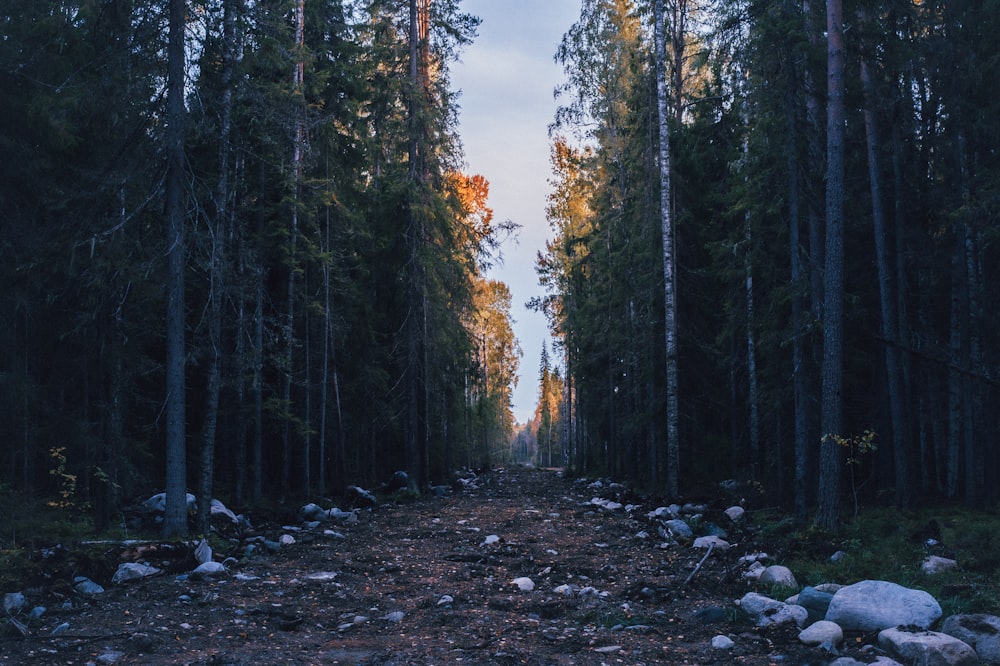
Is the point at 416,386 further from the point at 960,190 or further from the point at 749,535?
the point at 960,190

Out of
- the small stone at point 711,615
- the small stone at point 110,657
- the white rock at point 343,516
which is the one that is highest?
the small stone at point 110,657

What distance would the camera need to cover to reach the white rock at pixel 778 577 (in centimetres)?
862

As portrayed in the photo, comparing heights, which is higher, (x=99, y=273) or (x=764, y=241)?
(x=764, y=241)

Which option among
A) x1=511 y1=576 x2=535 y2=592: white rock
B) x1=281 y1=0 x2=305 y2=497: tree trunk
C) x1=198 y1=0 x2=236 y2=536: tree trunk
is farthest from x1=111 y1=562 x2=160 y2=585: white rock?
x1=281 y1=0 x2=305 y2=497: tree trunk

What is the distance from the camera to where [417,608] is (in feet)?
27.4

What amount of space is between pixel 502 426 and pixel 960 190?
6458cm

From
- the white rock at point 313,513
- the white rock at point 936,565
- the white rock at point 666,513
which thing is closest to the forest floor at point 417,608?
the white rock at point 666,513

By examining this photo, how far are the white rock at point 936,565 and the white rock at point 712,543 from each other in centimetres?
289

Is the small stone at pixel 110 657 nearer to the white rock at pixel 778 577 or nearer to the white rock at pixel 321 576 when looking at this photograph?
the white rock at pixel 321 576

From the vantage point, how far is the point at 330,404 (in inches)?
894

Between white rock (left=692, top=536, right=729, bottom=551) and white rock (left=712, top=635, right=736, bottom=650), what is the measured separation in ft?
15.9

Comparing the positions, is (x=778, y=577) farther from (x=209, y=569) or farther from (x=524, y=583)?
(x=209, y=569)

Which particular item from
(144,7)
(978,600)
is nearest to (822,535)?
(978,600)

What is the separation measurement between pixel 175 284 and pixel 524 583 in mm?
7926
